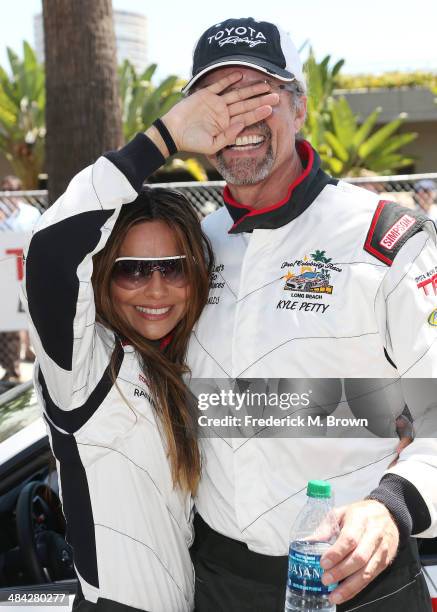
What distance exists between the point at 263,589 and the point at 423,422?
573 millimetres

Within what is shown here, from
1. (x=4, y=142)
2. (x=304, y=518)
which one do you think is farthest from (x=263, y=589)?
(x=4, y=142)

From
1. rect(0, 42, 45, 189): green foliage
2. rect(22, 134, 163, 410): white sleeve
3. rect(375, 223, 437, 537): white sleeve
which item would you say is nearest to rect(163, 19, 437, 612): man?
rect(375, 223, 437, 537): white sleeve

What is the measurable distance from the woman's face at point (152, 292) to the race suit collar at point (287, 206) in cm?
19

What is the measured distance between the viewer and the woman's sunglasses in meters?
2.16

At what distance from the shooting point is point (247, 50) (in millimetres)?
2119

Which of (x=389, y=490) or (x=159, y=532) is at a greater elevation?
(x=389, y=490)

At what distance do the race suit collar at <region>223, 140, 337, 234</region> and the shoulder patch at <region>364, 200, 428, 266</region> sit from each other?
21 centimetres

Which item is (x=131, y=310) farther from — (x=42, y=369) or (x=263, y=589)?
(x=263, y=589)

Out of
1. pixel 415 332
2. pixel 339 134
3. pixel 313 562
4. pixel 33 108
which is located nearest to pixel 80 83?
pixel 415 332

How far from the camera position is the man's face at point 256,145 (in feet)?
7.00

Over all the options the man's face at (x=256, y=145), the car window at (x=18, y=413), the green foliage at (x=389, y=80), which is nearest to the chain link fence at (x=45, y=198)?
the car window at (x=18, y=413)

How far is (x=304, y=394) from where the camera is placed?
1.94 meters

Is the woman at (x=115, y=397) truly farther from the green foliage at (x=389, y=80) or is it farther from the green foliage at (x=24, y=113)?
the green foliage at (x=389, y=80)

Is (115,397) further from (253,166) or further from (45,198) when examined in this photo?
(45,198)
